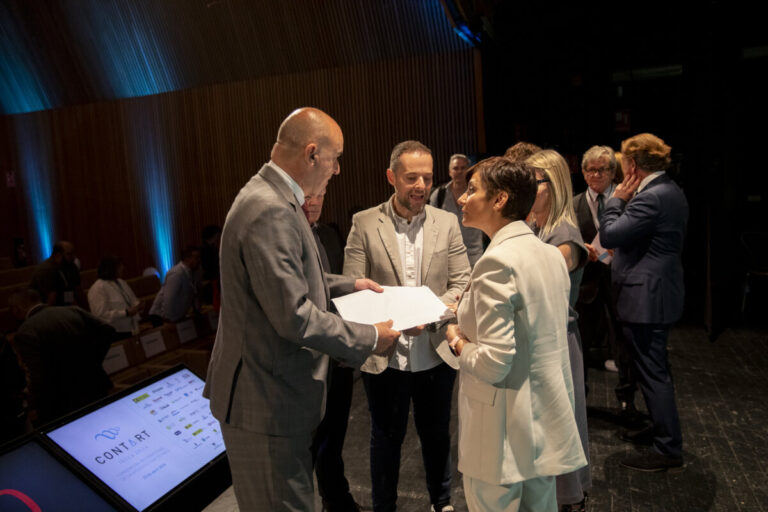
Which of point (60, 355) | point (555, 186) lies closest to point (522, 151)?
point (555, 186)

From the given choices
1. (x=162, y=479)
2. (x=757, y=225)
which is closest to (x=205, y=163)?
(x=162, y=479)

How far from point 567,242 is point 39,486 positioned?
1910 mm

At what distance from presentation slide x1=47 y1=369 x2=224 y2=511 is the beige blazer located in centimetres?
92

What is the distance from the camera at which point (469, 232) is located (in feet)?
14.5

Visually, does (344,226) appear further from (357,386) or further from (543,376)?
(543,376)

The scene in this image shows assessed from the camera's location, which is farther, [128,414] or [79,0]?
[79,0]

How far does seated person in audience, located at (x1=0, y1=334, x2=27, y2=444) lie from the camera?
3.09 meters

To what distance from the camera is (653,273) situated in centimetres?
280

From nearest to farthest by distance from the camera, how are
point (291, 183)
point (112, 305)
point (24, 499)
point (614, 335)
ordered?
1. point (24, 499)
2. point (291, 183)
3. point (614, 335)
4. point (112, 305)

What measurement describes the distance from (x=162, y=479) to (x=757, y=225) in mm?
8076

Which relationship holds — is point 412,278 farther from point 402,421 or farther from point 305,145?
point 305,145

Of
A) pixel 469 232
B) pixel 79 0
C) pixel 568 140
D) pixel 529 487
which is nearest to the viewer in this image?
pixel 529 487

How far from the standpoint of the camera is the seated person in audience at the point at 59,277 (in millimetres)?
6246

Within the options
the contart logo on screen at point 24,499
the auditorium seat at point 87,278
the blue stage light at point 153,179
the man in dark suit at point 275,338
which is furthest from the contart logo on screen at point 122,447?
the blue stage light at point 153,179
